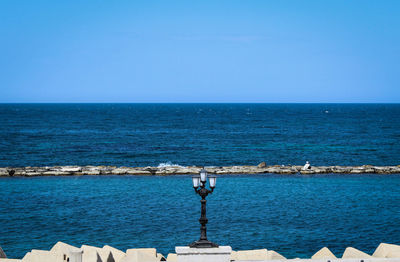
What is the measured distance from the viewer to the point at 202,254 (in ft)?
40.7

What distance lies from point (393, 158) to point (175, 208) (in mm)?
34887

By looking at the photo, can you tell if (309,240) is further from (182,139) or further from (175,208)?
(182,139)

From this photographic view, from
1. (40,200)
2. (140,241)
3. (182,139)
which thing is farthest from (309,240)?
(182,139)

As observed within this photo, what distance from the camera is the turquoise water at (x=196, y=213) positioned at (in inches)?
856

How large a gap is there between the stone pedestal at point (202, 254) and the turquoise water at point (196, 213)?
26.3 feet

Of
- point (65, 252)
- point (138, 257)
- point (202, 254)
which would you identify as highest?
point (202, 254)

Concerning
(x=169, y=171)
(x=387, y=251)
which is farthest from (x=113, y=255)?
(x=169, y=171)

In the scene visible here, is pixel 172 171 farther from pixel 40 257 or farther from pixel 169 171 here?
pixel 40 257

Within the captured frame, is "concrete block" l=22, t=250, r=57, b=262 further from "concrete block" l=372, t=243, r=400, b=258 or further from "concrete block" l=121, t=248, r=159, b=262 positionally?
"concrete block" l=372, t=243, r=400, b=258

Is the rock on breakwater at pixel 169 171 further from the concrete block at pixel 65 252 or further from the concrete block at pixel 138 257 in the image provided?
the concrete block at pixel 138 257

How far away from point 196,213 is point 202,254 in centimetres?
1440

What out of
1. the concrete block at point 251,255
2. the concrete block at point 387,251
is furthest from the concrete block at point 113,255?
the concrete block at point 387,251

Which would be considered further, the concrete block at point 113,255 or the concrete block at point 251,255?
the concrete block at point 251,255

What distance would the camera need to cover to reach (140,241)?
70.6ft
